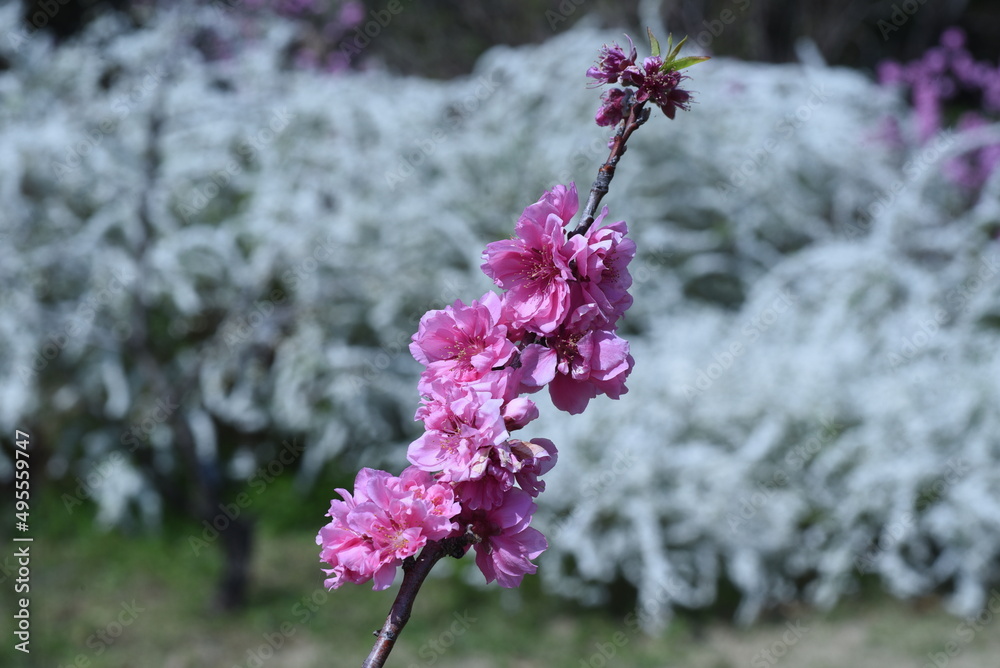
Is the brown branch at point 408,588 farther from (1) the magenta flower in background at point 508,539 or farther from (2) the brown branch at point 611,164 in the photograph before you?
(2) the brown branch at point 611,164

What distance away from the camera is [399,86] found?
17.9ft

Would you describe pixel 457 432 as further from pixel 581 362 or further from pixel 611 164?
pixel 611 164

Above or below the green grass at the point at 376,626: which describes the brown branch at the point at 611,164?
above

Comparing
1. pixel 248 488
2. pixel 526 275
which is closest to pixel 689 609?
pixel 248 488

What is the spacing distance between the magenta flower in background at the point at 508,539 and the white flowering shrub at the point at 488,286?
2371 mm

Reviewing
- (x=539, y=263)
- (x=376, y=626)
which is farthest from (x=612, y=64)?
(x=376, y=626)

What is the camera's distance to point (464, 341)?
0.77 metres

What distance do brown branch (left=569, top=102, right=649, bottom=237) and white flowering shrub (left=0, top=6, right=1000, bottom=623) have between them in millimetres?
2441

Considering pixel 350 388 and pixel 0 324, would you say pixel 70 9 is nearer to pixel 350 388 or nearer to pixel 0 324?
pixel 0 324

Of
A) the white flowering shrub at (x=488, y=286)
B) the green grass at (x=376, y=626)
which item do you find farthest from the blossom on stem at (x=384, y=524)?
the white flowering shrub at (x=488, y=286)

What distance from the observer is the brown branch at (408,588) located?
671 mm

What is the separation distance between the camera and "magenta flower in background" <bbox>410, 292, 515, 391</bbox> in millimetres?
729

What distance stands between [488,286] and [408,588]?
3.27 m

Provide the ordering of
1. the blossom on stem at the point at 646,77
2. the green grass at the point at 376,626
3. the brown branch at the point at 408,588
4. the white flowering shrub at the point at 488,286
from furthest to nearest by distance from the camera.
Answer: the white flowering shrub at the point at 488,286
the green grass at the point at 376,626
the blossom on stem at the point at 646,77
the brown branch at the point at 408,588
